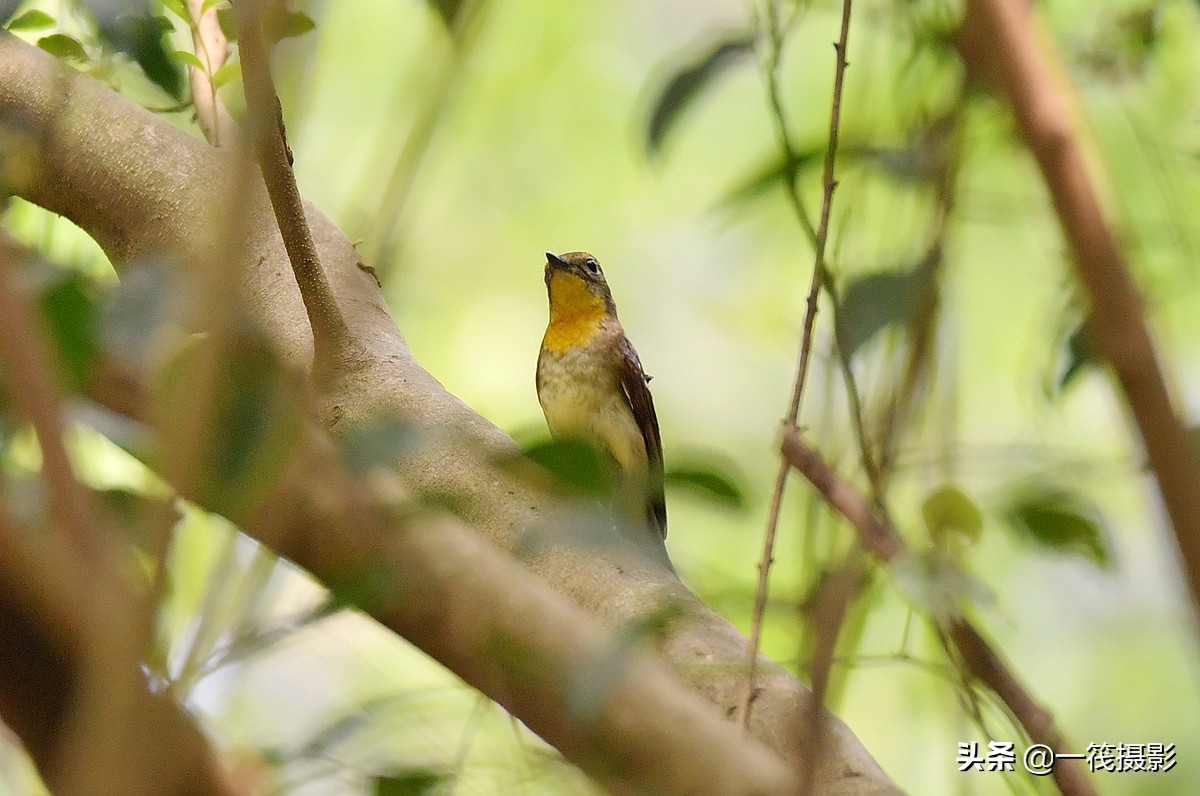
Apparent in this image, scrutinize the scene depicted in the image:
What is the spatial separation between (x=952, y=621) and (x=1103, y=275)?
46cm

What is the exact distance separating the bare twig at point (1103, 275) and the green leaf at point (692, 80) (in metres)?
1.00

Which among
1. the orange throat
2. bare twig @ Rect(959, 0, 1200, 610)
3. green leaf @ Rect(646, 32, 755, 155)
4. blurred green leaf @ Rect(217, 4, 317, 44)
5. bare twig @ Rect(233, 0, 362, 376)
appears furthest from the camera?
the orange throat

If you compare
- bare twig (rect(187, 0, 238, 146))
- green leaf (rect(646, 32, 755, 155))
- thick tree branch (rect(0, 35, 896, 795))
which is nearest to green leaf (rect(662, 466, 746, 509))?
thick tree branch (rect(0, 35, 896, 795))

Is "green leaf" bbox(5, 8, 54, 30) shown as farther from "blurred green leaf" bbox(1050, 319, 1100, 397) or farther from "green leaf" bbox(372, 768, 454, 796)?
"blurred green leaf" bbox(1050, 319, 1100, 397)

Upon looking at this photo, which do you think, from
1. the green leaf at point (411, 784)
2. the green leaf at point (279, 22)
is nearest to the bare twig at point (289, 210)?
the green leaf at point (279, 22)

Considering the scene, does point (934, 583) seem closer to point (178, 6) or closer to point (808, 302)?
point (808, 302)

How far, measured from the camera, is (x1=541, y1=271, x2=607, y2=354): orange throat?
4.25m

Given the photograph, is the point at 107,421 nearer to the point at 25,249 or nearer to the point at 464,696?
the point at 25,249

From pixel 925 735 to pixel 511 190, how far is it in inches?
143

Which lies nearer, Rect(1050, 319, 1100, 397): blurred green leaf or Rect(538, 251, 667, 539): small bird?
Rect(1050, 319, 1100, 397): blurred green leaf

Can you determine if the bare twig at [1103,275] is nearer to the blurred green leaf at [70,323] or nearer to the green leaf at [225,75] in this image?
the blurred green leaf at [70,323]

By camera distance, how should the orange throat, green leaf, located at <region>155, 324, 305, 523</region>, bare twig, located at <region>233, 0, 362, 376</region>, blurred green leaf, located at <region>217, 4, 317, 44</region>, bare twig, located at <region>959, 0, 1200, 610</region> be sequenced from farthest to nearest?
1. the orange throat
2. bare twig, located at <region>233, 0, 362, 376</region>
3. green leaf, located at <region>155, 324, 305, 523</region>
4. blurred green leaf, located at <region>217, 4, 317, 44</region>
5. bare twig, located at <region>959, 0, 1200, 610</region>

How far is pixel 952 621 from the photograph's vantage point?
960 mm

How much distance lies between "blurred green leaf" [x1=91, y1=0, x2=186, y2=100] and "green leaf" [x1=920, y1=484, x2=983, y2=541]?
1.46m
